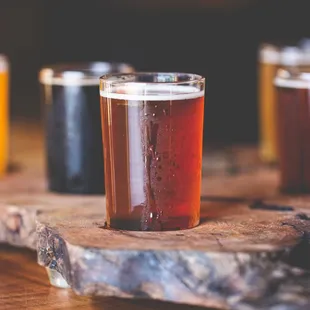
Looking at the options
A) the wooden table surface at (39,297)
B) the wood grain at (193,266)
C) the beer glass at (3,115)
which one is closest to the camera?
the wood grain at (193,266)

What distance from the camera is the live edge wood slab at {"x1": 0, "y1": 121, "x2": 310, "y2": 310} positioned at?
3.70ft

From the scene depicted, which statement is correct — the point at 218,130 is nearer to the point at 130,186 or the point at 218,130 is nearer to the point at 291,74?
the point at 291,74

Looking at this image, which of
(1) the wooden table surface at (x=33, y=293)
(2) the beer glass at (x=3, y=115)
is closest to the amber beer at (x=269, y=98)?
(2) the beer glass at (x=3, y=115)

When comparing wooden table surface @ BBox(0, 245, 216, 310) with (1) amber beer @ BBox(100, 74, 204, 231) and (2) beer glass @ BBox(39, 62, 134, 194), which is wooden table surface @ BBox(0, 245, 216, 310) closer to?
(1) amber beer @ BBox(100, 74, 204, 231)

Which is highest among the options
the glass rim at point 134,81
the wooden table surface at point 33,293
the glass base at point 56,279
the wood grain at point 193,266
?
the glass rim at point 134,81

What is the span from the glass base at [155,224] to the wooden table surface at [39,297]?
0.11 m

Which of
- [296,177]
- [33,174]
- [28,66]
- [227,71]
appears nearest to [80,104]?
[33,174]

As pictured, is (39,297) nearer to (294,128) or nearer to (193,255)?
(193,255)

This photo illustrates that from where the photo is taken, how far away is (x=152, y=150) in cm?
129

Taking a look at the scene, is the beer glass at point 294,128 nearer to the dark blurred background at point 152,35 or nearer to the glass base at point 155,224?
the glass base at point 155,224

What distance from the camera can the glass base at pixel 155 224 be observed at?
130 cm

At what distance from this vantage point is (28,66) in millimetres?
4207

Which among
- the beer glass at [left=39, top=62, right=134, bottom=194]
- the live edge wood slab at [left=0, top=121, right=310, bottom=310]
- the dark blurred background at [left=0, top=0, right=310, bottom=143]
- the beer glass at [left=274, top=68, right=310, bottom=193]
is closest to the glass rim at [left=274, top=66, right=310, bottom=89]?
the beer glass at [left=274, top=68, right=310, bottom=193]

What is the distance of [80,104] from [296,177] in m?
0.45
